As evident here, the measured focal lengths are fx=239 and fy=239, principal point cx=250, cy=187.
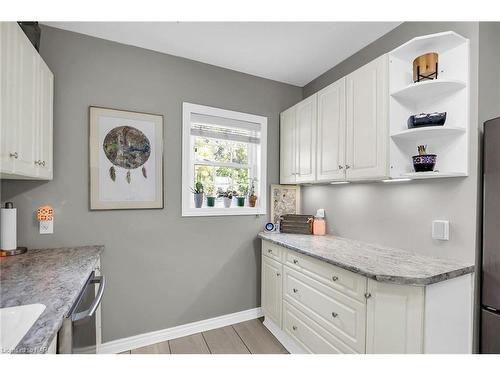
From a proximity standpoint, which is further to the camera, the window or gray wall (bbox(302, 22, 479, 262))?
the window

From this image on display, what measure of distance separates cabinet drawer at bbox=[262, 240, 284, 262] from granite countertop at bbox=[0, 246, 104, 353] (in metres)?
1.44

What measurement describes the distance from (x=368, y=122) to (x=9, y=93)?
2.14 m

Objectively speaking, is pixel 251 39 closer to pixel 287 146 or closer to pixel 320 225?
pixel 287 146

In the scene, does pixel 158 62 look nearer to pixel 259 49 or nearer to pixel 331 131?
pixel 259 49

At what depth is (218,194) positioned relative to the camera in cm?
254

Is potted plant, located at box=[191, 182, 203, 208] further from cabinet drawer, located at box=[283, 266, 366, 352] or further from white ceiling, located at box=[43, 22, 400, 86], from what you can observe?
white ceiling, located at box=[43, 22, 400, 86]

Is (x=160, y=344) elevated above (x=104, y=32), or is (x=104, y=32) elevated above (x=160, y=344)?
(x=104, y=32)

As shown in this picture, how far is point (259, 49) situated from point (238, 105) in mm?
575

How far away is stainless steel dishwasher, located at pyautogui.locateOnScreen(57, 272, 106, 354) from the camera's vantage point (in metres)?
0.92

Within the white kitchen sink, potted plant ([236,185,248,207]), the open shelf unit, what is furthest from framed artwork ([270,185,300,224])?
the white kitchen sink

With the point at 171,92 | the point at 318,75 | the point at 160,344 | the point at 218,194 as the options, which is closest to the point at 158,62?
the point at 171,92

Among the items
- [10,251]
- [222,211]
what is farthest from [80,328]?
[222,211]

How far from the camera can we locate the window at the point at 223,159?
7.56 feet

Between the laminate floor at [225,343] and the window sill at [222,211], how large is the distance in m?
1.13
